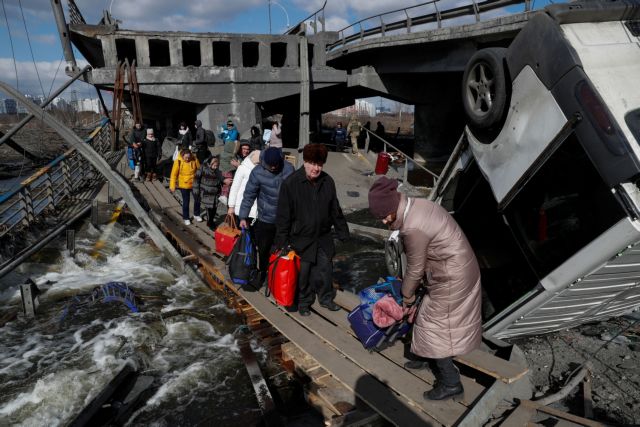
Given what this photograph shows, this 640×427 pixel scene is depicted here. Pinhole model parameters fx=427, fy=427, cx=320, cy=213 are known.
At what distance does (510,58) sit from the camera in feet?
13.3

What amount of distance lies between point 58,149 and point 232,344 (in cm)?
3304

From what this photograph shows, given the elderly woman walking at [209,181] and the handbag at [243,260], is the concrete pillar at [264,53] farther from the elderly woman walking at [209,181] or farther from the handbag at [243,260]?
the handbag at [243,260]

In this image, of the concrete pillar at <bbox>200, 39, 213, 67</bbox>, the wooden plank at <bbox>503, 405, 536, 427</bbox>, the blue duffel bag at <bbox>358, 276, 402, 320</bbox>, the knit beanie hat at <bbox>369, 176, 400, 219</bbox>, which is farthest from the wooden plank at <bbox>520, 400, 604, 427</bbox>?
the concrete pillar at <bbox>200, 39, 213, 67</bbox>

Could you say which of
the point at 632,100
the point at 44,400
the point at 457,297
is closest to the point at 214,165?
the point at 44,400

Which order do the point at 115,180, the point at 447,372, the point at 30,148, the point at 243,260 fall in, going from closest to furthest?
the point at 447,372
the point at 243,260
the point at 115,180
the point at 30,148

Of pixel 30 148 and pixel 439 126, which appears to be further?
pixel 30 148

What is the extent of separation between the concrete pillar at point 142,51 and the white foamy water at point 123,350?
10993mm

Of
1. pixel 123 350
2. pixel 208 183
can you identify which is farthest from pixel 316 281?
pixel 208 183

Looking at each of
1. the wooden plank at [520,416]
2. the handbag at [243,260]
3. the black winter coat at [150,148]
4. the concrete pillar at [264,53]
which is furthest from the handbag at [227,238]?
the concrete pillar at [264,53]

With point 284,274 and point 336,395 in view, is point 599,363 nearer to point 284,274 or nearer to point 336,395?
point 336,395

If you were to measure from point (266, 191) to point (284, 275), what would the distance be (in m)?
1.04

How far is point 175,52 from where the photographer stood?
57.1 feet

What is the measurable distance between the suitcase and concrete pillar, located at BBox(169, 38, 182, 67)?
16.1 meters

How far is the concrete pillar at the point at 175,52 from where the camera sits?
56.9 feet
